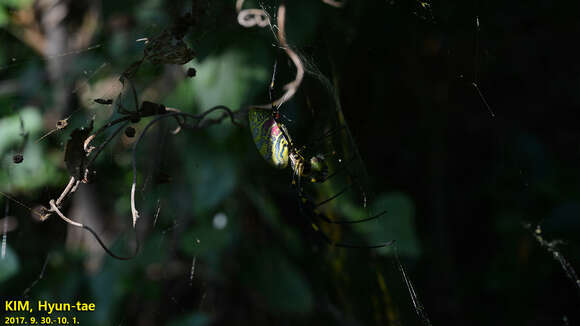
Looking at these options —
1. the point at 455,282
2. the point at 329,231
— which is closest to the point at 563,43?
the point at 455,282

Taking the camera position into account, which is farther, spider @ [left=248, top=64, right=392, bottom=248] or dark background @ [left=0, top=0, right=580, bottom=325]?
dark background @ [left=0, top=0, right=580, bottom=325]

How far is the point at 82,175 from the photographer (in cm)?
41

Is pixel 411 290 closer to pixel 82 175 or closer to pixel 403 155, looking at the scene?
pixel 82 175

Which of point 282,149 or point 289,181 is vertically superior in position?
point 282,149

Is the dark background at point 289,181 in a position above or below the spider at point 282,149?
below

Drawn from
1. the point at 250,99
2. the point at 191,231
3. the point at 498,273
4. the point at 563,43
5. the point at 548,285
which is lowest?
the point at 191,231

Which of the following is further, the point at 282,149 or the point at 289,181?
the point at 289,181

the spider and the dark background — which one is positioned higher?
the spider

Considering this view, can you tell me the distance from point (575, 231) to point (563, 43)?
0.58 m

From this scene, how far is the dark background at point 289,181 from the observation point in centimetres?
78

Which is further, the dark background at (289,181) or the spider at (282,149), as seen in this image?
the dark background at (289,181)

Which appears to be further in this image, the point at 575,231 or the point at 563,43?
the point at 563,43

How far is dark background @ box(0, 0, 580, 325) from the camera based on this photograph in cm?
78

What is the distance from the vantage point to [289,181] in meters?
0.73
